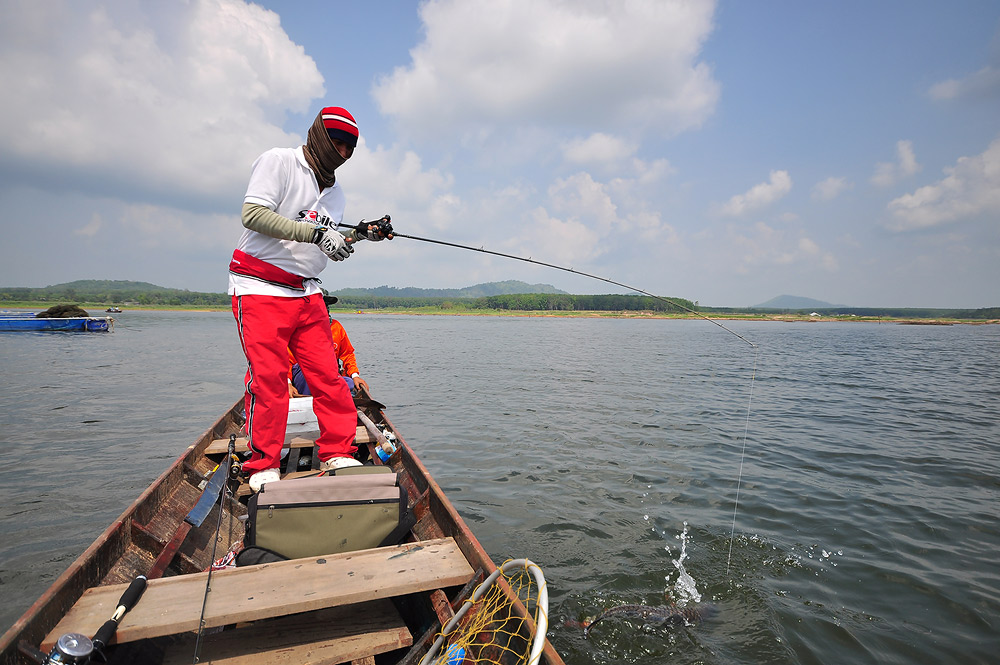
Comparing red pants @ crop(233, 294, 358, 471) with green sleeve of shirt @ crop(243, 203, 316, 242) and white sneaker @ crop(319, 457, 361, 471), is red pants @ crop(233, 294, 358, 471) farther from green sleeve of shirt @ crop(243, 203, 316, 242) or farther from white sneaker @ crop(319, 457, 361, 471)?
green sleeve of shirt @ crop(243, 203, 316, 242)

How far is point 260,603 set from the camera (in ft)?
7.78

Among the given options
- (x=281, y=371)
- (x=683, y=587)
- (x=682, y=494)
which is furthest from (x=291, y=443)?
(x=682, y=494)

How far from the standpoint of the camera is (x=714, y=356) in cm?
2856

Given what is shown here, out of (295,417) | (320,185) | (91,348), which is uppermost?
(320,185)

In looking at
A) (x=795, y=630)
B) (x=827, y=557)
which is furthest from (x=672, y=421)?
(x=795, y=630)

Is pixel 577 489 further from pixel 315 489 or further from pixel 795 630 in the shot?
pixel 315 489

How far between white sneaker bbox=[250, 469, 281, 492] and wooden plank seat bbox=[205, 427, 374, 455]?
1275 millimetres

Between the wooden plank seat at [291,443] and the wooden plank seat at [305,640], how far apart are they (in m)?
2.46

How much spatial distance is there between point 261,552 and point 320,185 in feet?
9.48

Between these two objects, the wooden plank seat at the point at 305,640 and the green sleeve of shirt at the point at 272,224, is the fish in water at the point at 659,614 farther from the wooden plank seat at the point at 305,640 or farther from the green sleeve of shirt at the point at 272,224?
the green sleeve of shirt at the point at 272,224

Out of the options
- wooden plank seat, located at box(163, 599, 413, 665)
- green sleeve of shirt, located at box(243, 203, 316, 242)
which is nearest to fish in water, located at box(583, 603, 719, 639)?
wooden plank seat, located at box(163, 599, 413, 665)

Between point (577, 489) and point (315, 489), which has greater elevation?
point (315, 489)

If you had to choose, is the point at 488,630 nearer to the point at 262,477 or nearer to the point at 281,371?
the point at 262,477

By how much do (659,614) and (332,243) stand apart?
438 centimetres
